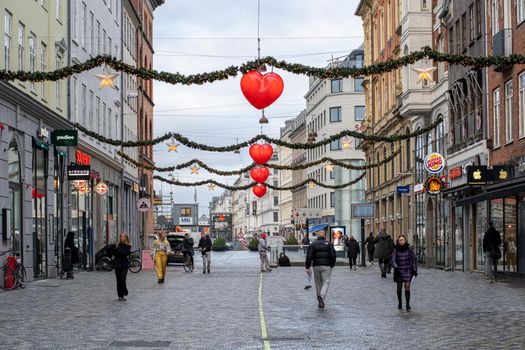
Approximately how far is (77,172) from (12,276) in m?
9.87

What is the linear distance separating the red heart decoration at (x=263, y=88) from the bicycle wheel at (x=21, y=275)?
37.0ft

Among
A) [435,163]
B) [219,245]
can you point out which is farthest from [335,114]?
[435,163]

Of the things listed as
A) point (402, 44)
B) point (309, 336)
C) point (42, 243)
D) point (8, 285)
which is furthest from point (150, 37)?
point (309, 336)

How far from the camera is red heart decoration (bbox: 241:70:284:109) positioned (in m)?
21.1

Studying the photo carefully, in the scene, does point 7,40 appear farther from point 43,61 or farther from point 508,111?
point 508,111

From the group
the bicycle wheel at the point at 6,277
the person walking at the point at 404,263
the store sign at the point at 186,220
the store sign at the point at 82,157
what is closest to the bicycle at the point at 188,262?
the store sign at the point at 82,157

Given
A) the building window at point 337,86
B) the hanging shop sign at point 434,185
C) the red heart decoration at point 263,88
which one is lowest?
the hanging shop sign at point 434,185

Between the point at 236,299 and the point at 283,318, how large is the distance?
6.03 meters

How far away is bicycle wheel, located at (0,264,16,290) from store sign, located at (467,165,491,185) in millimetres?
15595

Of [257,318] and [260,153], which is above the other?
[260,153]

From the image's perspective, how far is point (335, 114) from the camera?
112750 mm

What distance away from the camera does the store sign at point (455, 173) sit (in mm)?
42312

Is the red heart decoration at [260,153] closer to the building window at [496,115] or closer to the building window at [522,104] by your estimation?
the building window at [522,104]

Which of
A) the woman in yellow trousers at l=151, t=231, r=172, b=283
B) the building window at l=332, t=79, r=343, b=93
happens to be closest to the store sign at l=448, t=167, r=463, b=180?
the woman in yellow trousers at l=151, t=231, r=172, b=283
